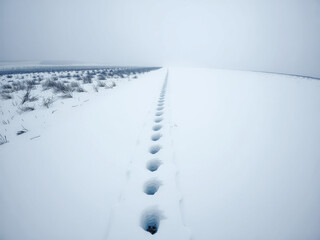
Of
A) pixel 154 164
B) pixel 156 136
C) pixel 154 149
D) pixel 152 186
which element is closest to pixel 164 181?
pixel 152 186

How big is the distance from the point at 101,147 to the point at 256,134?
1.77 meters

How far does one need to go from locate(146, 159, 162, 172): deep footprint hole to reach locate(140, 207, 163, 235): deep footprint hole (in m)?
0.44

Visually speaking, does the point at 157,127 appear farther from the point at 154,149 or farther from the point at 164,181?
the point at 164,181

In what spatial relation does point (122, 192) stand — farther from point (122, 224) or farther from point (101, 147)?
point (101, 147)

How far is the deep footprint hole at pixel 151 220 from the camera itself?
97 cm

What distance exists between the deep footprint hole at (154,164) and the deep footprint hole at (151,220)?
17.2 inches

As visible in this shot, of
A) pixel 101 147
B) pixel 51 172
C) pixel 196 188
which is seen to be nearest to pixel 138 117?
pixel 101 147

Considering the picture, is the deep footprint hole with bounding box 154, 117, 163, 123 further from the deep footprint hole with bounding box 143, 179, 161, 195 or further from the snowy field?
the deep footprint hole with bounding box 143, 179, 161, 195

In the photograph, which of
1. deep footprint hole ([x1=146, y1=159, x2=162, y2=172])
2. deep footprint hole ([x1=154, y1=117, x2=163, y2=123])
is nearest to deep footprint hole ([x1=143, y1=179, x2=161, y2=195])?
deep footprint hole ([x1=146, y1=159, x2=162, y2=172])

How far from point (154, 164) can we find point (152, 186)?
248 mm

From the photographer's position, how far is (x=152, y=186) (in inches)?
49.1

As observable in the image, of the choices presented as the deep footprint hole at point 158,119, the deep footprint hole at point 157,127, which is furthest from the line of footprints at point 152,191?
the deep footprint hole at point 158,119

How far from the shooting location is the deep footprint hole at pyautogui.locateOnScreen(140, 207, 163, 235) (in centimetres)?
97

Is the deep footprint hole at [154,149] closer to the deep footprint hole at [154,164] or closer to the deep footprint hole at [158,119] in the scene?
the deep footprint hole at [154,164]
